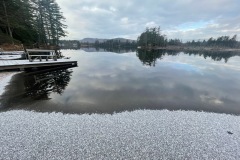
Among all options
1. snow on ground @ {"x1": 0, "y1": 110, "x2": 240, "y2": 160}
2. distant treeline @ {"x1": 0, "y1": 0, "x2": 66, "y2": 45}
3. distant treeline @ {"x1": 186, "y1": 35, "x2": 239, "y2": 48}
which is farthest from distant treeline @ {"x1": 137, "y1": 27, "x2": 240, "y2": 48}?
snow on ground @ {"x1": 0, "y1": 110, "x2": 240, "y2": 160}

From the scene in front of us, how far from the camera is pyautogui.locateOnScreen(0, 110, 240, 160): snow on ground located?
360 cm

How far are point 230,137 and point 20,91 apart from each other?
1101 cm

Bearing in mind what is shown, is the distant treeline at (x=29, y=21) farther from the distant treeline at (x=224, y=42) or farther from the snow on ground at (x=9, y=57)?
the distant treeline at (x=224, y=42)

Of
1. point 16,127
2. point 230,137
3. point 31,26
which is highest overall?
point 31,26

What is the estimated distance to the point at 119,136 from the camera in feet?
14.1

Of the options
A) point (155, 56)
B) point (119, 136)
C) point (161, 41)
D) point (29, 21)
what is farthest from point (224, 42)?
point (119, 136)

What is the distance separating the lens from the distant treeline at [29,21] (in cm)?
1978

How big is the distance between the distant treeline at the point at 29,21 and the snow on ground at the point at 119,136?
22133 millimetres

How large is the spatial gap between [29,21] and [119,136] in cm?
3135

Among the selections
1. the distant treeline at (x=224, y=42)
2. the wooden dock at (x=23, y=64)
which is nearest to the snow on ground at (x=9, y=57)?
the wooden dock at (x=23, y=64)

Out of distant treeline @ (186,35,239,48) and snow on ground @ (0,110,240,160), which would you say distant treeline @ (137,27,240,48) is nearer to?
distant treeline @ (186,35,239,48)

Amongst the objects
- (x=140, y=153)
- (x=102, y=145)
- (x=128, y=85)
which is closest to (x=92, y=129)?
(x=102, y=145)

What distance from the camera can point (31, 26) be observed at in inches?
1117

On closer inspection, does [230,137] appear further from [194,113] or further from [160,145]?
[160,145]
